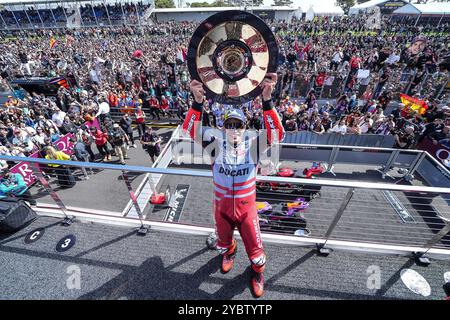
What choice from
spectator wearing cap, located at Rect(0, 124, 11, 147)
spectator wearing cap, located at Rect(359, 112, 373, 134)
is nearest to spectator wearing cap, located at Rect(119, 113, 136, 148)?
spectator wearing cap, located at Rect(0, 124, 11, 147)

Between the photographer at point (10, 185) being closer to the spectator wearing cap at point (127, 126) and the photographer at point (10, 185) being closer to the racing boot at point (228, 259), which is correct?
the spectator wearing cap at point (127, 126)

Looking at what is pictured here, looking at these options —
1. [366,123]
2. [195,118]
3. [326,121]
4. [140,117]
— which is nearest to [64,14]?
[140,117]

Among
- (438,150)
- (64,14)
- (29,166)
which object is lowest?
(29,166)

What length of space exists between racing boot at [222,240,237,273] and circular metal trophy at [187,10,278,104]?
6.54 ft

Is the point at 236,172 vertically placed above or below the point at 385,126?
above

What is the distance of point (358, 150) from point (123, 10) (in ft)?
199

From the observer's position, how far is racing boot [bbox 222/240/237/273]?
2.98m

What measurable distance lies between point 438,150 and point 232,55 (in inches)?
373

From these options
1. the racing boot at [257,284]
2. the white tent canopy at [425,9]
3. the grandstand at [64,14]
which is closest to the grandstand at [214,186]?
the racing boot at [257,284]

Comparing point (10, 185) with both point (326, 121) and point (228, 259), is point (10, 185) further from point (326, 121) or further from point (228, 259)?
point (326, 121)

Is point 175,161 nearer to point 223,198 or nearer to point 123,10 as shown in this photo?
point 223,198

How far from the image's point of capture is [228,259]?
306 cm

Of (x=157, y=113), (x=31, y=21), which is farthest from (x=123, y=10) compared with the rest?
(x=157, y=113)

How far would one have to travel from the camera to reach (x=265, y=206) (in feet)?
20.4
